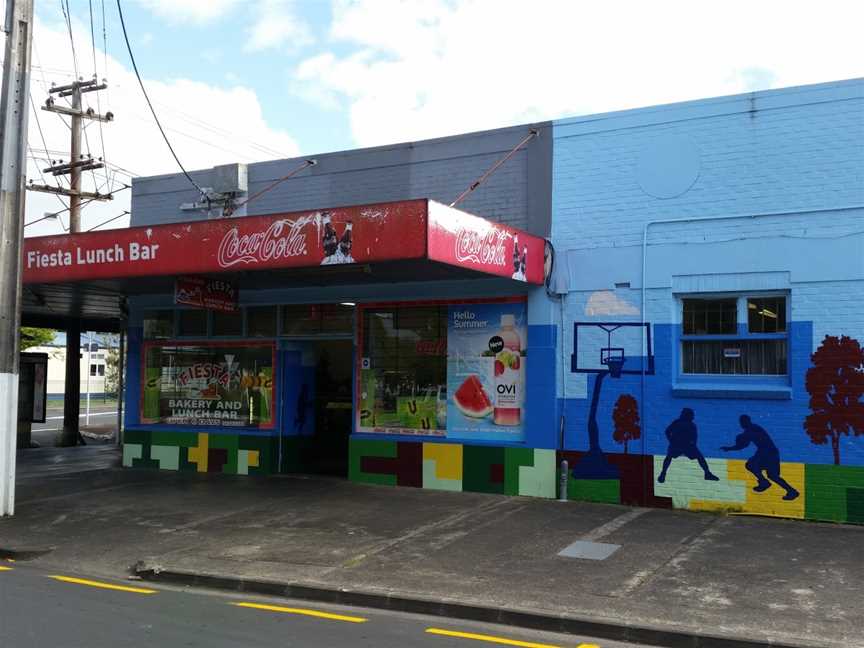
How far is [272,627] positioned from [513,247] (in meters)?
6.27

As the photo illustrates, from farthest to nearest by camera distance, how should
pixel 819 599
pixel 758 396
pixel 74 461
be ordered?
pixel 74 461, pixel 758 396, pixel 819 599

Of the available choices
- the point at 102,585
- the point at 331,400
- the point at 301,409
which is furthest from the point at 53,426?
the point at 102,585

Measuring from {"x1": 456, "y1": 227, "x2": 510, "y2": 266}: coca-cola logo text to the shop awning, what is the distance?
0.01 metres

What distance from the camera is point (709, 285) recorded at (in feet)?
36.6

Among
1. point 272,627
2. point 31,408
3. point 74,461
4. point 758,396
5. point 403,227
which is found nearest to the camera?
point 272,627

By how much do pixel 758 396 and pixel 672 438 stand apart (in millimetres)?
1266

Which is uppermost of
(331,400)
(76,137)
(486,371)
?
(76,137)

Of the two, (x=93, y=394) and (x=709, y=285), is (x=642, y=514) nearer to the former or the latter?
(x=709, y=285)

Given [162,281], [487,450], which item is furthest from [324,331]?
[487,450]

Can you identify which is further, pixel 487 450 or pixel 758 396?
pixel 487 450

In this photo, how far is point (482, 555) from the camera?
8930 mm

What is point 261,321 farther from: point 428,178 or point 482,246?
point 482,246

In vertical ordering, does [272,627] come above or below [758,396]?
below

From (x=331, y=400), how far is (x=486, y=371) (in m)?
4.39
